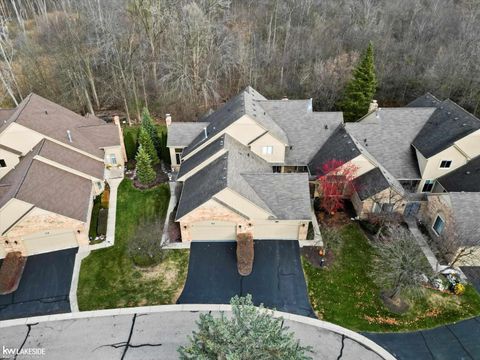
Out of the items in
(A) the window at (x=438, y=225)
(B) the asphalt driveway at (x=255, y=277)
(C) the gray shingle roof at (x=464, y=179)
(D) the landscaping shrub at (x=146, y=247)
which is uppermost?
(C) the gray shingle roof at (x=464, y=179)

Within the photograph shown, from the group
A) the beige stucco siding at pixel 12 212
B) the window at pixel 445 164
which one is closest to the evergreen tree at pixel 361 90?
the window at pixel 445 164

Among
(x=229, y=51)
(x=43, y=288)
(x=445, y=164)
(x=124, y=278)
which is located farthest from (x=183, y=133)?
(x=445, y=164)

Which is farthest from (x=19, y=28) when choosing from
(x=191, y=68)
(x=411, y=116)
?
(x=411, y=116)

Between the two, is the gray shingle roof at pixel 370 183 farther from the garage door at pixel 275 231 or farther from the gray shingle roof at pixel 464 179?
the gray shingle roof at pixel 464 179

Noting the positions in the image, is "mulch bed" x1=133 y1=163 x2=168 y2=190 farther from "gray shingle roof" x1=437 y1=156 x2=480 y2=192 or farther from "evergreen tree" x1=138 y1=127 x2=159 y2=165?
"gray shingle roof" x1=437 y1=156 x2=480 y2=192

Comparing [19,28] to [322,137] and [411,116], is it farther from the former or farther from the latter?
[411,116]

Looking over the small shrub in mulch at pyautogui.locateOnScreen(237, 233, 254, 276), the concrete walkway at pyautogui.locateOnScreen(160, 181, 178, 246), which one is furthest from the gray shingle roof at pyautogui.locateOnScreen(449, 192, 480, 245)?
the concrete walkway at pyautogui.locateOnScreen(160, 181, 178, 246)

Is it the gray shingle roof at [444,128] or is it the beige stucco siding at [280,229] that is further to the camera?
the gray shingle roof at [444,128]
